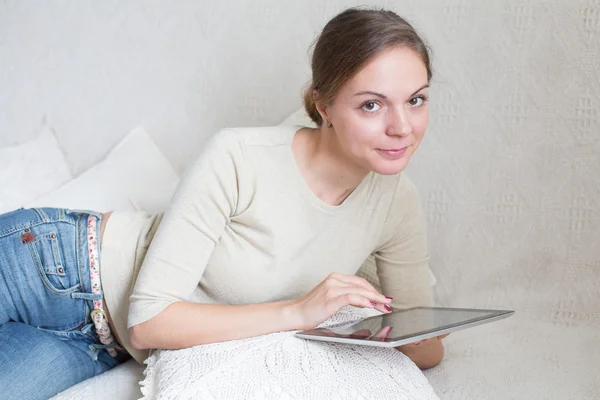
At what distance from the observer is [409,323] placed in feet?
4.20

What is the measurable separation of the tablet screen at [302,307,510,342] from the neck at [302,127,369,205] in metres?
0.26

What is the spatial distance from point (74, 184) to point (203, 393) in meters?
0.96

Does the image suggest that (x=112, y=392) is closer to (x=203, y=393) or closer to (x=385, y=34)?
(x=203, y=393)

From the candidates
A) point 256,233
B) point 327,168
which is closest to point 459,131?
point 327,168

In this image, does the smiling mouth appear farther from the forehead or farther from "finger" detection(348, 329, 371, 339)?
"finger" detection(348, 329, 371, 339)

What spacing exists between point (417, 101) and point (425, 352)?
1.77ft

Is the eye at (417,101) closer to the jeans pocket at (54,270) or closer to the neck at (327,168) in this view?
the neck at (327,168)

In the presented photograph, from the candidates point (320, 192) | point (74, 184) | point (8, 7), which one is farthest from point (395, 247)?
point (8, 7)

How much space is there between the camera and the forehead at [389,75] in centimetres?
132

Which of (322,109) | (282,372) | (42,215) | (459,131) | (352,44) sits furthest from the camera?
(459,131)

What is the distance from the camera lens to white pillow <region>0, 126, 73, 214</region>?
1.97 metres

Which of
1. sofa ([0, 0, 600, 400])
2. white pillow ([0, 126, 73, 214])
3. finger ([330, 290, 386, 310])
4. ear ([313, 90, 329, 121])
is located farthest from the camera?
white pillow ([0, 126, 73, 214])

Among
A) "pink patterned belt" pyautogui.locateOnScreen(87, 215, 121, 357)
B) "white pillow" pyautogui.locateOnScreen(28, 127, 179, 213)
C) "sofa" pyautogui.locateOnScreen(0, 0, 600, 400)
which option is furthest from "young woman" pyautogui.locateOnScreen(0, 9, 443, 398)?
"white pillow" pyautogui.locateOnScreen(28, 127, 179, 213)

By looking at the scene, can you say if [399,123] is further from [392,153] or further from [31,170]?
[31,170]
